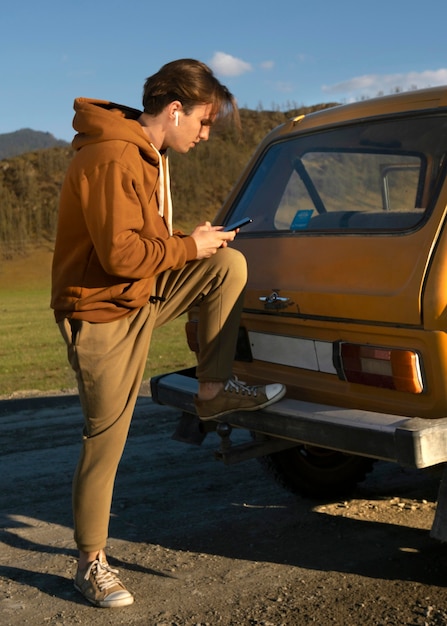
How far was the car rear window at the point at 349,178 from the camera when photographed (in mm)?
4062

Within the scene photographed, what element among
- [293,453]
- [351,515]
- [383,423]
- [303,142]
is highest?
[303,142]

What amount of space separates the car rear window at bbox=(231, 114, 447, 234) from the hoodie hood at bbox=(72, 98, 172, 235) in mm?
1128

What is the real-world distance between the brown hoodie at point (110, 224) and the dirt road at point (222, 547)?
1.21 metres

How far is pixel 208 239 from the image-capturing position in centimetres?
360

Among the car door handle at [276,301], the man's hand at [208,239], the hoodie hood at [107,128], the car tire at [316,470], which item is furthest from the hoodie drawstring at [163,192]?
the car tire at [316,470]

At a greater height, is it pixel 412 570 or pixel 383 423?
pixel 383 423

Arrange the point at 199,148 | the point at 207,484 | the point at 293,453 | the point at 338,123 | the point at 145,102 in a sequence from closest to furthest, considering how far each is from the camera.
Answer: the point at 145,102 < the point at 338,123 < the point at 293,453 < the point at 207,484 < the point at 199,148

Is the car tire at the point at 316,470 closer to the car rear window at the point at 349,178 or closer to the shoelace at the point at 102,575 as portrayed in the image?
the car rear window at the point at 349,178

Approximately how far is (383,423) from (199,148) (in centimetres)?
4941

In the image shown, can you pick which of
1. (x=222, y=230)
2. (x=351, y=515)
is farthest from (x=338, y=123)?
(x=351, y=515)

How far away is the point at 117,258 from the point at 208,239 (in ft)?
1.65

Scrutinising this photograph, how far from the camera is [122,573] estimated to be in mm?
3904

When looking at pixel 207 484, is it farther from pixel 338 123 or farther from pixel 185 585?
pixel 338 123

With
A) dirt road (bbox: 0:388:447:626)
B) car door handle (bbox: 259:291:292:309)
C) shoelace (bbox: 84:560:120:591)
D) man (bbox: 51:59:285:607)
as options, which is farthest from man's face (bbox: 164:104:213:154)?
dirt road (bbox: 0:388:447:626)
